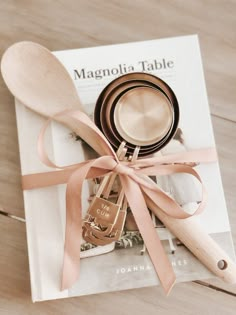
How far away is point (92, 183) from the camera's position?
51 cm

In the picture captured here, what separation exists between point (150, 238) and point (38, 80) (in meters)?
0.20

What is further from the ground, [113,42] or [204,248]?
[113,42]

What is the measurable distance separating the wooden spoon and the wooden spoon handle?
0.14 meters

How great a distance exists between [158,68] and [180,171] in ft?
0.41

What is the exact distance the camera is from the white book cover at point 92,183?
1.65ft

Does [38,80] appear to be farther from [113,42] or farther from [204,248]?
[204,248]

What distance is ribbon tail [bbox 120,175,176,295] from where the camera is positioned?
49 cm

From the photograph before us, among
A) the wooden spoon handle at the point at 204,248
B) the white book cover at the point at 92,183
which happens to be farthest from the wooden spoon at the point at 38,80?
the wooden spoon handle at the point at 204,248

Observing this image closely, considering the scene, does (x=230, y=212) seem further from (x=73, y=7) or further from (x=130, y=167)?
(x=73, y=7)

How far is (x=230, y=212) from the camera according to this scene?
528 mm

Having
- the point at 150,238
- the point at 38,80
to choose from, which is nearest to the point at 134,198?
the point at 150,238

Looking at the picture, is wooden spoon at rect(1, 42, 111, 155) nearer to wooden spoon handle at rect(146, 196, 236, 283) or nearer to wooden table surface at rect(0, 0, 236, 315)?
wooden table surface at rect(0, 0, 236, 315)

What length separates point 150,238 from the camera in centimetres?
49

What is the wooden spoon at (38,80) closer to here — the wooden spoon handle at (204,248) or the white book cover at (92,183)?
the white book cover at (92,183)
